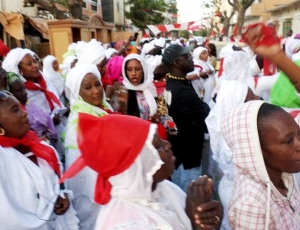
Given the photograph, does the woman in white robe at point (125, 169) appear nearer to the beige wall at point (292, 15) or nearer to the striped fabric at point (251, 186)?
the striped fabric at point (251, 186)

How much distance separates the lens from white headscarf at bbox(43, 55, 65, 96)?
5.64 m

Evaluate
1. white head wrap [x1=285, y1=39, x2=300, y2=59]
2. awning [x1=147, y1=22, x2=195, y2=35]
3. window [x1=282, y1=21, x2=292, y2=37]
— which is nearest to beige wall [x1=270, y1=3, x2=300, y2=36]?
window [x1=282, y1=21, x2=292, y2=37]

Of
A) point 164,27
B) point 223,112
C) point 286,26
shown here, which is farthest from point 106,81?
point 286,26

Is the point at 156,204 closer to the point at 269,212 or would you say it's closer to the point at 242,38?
the point at 269,212

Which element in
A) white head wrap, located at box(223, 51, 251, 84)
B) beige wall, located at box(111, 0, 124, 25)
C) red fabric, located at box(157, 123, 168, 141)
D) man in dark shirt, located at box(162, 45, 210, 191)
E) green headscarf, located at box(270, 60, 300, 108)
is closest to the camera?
green headscarf, located at box(270, 60, 300, 108)

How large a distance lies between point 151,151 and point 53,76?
15.2ft

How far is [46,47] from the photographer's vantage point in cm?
1388

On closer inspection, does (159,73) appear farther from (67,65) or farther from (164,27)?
(164,27)

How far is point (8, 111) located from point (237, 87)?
6.42ft

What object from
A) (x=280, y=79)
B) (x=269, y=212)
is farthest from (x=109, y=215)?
(x=280, y=79)

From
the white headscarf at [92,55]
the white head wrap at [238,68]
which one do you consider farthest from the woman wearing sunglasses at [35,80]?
the white head wrap at [238,68]

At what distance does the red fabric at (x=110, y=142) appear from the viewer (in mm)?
1496

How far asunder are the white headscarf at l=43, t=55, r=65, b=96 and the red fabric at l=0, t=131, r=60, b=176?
312 cm

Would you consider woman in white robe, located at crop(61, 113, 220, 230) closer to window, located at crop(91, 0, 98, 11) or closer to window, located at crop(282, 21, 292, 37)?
window, located at crop(282, 21, 292, 37)
